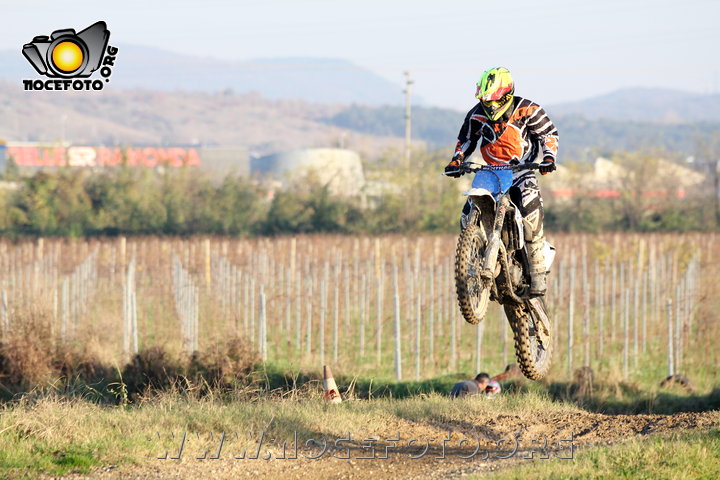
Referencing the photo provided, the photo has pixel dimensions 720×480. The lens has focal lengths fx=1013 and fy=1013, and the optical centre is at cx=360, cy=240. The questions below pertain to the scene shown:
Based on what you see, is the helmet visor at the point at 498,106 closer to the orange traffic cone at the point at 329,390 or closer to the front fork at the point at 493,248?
the front fork at the point at 493,248

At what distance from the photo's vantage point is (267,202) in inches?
2047

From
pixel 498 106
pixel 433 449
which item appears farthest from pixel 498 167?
pixel 433 449

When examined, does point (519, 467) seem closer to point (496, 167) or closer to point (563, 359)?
point (496, 167)

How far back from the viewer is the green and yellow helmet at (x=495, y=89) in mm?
7645

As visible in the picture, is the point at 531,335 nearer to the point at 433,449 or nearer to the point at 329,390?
the point at 433,449

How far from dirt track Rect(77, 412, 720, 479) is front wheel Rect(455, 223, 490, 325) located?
1.61m

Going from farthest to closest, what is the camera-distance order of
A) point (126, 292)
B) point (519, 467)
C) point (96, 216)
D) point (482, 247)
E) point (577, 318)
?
point (96, 216), point (577, 318), point (126, 292), point (519, 467), point (482, 247)

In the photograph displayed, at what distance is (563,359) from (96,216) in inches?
1327

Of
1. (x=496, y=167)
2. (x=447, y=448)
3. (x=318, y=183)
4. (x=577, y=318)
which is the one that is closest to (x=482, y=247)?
(x=496, y=167)

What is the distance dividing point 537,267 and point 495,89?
4.87 ft

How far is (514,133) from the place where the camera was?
7922mm

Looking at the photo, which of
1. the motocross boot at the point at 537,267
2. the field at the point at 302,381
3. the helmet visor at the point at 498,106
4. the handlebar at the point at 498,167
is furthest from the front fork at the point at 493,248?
the field at the point at 302,381

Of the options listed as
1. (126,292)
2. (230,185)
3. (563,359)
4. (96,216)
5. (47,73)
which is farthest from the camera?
(230,185)

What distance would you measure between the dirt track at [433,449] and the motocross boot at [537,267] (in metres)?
1.55
